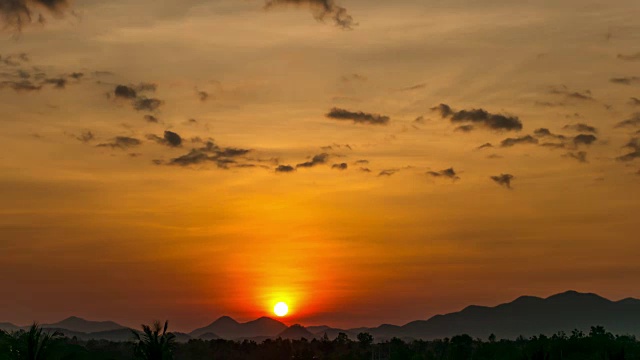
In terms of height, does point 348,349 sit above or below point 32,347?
above

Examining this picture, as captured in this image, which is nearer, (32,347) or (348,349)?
(32,347)

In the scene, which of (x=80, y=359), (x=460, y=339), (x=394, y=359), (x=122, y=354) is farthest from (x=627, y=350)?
(x=122, y=354)

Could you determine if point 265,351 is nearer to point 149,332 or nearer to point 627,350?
point 627,350

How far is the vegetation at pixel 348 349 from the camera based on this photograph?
5676 centimetres

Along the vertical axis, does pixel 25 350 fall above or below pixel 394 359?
below

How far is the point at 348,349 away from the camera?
557 ft

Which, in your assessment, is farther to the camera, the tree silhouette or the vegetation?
the vegetation

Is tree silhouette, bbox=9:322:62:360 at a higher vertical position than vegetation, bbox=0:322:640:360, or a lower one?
lower

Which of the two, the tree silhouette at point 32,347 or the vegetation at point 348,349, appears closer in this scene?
the tree silhouette at point 32,347

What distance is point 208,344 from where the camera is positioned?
174625mm

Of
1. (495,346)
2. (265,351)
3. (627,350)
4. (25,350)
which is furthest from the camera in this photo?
(265,351)

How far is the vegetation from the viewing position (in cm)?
5676

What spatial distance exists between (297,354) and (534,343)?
4352cm

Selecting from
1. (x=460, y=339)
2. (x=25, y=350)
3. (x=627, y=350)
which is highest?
(x=460, y=339)
